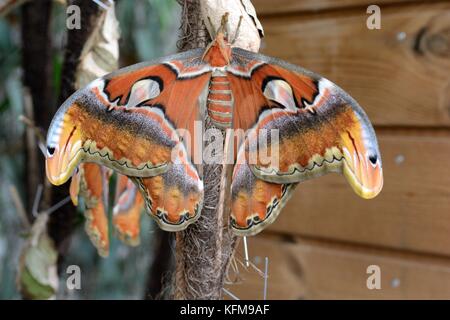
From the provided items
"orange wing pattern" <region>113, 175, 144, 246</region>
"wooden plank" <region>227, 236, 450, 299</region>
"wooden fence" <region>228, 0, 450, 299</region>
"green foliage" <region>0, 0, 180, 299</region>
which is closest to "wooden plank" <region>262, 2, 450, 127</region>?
"wooden fence" <region>228, 0, 450, 299</region>

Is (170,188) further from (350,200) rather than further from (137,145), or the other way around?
(350,200)

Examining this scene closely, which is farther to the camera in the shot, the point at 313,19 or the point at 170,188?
the point at 313,19

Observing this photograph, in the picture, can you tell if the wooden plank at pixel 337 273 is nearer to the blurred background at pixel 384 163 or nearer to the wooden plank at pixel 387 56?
the blurred background at pixel 384 163

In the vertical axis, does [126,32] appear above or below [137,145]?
above

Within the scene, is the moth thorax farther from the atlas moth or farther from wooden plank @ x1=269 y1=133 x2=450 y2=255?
wooden plank @ x1=269 y1=133 x2=450 y2=255

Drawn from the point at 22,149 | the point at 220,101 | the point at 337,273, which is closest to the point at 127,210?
the point at 220,101

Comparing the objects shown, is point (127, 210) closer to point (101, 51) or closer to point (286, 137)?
point (101, 51)
